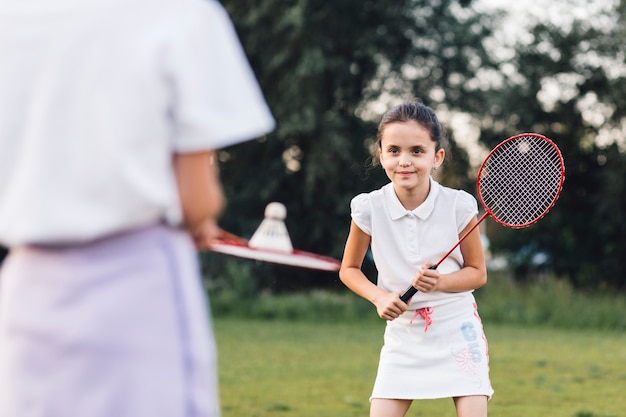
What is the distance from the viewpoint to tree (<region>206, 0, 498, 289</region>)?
20328 mm

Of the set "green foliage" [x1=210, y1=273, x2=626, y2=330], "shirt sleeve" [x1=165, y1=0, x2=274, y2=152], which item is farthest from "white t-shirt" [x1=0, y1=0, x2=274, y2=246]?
"green foliage" [x1=210, y1=273, x2=626, y2=330]

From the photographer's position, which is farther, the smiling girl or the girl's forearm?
the smiling girl

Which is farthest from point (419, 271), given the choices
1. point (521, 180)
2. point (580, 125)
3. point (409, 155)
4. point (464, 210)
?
point (580, 125)

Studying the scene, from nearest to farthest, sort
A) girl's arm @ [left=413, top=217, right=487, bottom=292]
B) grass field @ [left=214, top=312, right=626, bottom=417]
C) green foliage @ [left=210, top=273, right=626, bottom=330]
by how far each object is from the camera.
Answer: girl's arm @ [left=413, top=217, right=487, bottom=292] → grass field @ [left=214, top=312, right=626, bottom=417] → green foliage @ [left=210, top=273, right=626, bottom=330]


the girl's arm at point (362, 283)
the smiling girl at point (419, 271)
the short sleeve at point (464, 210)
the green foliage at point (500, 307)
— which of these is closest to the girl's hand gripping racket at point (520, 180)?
the short sleeve at point (464, 210)

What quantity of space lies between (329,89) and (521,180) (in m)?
17.1

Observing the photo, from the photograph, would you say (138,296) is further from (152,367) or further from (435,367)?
(435,367)

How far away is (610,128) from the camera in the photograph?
19.9 metres

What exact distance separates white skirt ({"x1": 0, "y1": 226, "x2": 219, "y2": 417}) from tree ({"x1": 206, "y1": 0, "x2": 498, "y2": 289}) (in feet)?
58.4

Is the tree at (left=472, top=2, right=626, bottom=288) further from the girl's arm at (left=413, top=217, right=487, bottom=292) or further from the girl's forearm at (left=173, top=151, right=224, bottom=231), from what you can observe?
the girl's forearm at (left=173, top=151, right=224, bottom=231)

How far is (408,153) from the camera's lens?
14.2 ft

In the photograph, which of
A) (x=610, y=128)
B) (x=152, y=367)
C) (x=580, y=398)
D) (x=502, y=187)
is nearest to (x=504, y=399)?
(x=580, y=398)

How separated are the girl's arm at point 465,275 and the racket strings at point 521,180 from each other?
252 mm

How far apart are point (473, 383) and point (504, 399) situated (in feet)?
12.7
